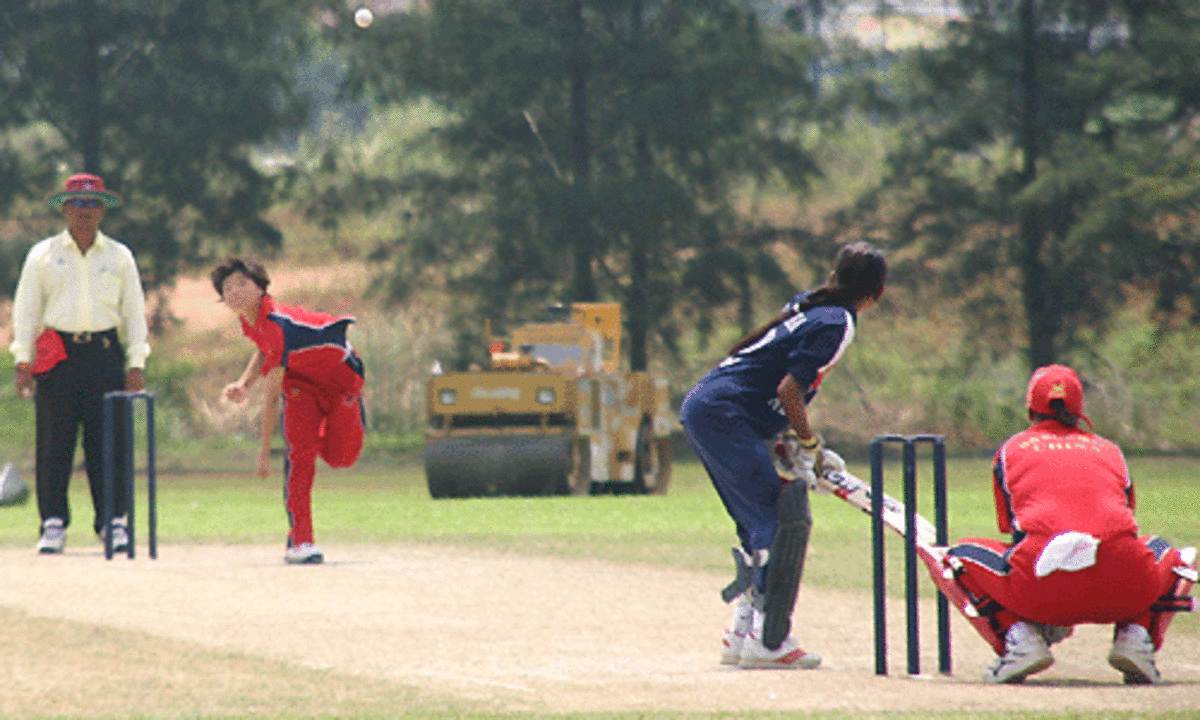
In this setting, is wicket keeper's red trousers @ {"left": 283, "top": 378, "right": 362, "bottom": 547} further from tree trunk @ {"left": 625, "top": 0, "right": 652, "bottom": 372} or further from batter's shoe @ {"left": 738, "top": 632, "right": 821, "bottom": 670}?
tree trunk @ {"left": 625, "top": 0, "right": 652, "bottom": 372}

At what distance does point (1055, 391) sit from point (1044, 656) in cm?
105

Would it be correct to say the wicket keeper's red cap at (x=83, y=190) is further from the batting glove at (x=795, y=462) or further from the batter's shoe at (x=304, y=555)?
the batting glove at (x=795, y=462)

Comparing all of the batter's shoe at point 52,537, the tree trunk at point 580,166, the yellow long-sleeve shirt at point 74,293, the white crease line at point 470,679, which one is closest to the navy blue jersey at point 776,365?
the white crease line at point 470,679

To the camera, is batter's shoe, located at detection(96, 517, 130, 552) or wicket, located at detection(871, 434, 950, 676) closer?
wicket, located at detection(871, 434, 950, 676)

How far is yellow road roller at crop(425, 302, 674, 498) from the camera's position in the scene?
790 inches

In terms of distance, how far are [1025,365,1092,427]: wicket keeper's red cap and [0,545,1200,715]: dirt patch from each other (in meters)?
1.09

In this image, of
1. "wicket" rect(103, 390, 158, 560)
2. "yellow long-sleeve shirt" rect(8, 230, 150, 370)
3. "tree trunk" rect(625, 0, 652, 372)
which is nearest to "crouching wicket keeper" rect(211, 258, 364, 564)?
"wicket" rect(103, 390, 158, 560)

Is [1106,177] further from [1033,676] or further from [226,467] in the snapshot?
[1033,676]

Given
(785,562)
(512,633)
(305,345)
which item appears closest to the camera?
(785,562)

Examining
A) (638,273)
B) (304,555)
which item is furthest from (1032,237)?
(304,555)

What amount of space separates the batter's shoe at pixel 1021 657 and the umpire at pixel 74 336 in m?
6.32

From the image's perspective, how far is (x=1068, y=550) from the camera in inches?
291

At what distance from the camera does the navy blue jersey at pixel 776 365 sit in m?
7.73

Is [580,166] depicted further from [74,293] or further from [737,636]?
[737,636]
